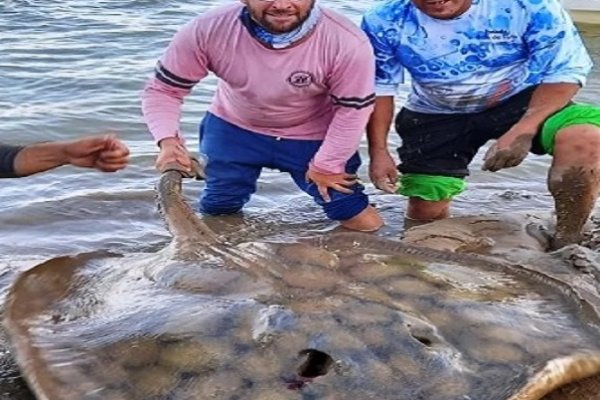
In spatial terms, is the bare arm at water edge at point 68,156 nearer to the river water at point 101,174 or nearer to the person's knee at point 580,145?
the river water at point 101,174

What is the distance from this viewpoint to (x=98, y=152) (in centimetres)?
375

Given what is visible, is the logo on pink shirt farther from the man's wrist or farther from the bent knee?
the bent knee

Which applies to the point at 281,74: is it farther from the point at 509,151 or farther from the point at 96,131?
the point at 96,131

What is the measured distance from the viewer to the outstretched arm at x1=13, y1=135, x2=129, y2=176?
374cm

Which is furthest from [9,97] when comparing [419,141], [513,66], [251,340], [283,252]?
[251,340]

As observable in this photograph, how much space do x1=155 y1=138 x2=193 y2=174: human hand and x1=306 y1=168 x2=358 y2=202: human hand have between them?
712 mm

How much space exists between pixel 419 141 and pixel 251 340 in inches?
114

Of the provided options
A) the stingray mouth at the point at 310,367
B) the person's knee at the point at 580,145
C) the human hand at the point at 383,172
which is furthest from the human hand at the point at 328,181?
the stingray mouth at the point at 310,367

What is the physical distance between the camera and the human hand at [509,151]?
436 centimetres

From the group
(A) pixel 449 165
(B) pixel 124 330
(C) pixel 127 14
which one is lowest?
(C) pixel 127 14

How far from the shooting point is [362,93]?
4.54 metres

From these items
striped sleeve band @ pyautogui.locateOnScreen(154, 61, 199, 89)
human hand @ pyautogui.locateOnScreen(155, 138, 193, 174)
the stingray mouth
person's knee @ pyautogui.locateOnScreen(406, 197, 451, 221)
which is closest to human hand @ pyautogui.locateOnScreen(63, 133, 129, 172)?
human hand @ pyautogui.locateOnScreen(155, 138, 193, 174)

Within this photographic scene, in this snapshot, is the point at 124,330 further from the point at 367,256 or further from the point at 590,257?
the point at 590,257

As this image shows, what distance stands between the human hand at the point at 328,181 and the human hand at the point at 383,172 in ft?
0.45
